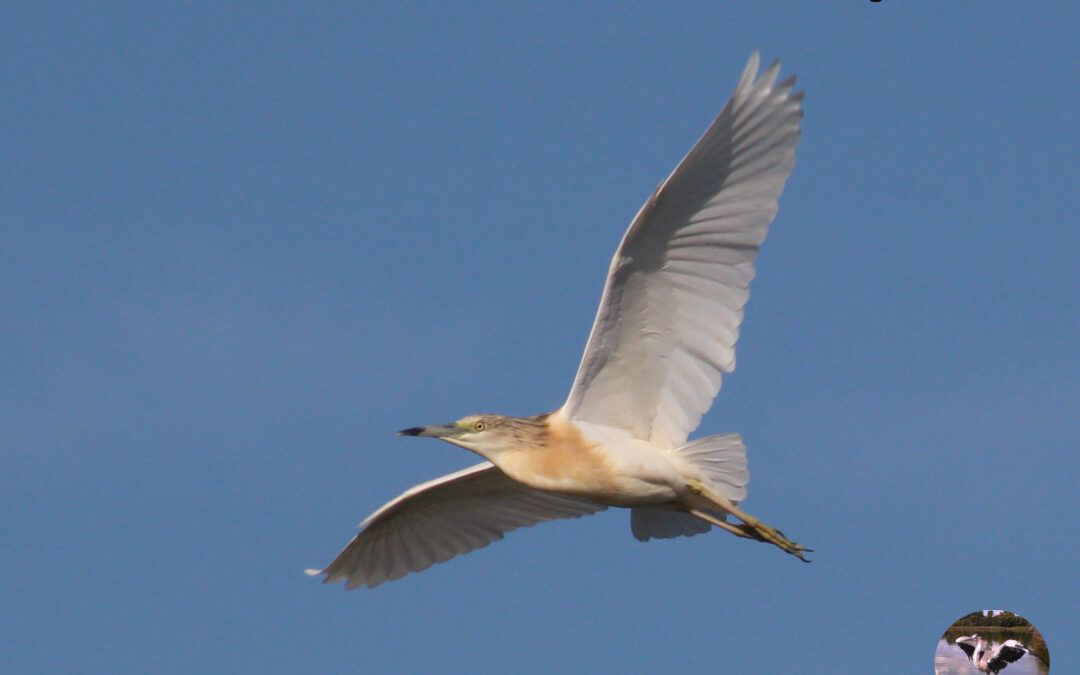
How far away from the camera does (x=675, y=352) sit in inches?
666

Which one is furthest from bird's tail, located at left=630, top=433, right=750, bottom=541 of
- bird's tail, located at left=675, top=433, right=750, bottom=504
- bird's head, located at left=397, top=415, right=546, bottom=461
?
bird's head, located at left=397, top=415, right=546, bottom=461

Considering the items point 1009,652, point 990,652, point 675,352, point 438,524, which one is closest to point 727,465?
point 675,352

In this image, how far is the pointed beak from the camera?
17078 mm

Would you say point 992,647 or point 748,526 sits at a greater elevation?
point 748,526

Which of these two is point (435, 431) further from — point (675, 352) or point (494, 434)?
point (675, 352)

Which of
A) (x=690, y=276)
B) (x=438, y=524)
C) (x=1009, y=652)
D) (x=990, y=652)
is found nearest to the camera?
(x=1009, y=652)

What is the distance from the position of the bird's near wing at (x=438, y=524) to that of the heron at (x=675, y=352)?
1824 millimetres

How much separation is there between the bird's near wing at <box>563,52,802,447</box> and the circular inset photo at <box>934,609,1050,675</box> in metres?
3.40

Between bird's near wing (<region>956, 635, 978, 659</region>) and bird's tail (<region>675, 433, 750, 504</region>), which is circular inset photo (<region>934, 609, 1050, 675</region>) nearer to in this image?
Answer: bird's near wing (<region>956, 635, 978, 659</region>)

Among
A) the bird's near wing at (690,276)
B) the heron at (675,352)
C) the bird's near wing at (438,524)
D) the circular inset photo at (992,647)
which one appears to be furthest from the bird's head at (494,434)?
the circular inset photo at (992,647)

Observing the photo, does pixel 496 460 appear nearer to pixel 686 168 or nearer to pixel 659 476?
pixel 659 476

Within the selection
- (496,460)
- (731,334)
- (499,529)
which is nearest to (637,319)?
(731,334)

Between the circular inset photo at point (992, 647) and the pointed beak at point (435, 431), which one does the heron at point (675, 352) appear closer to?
the pointed beak at point (435, 431)

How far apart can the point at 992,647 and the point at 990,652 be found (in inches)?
2.2
